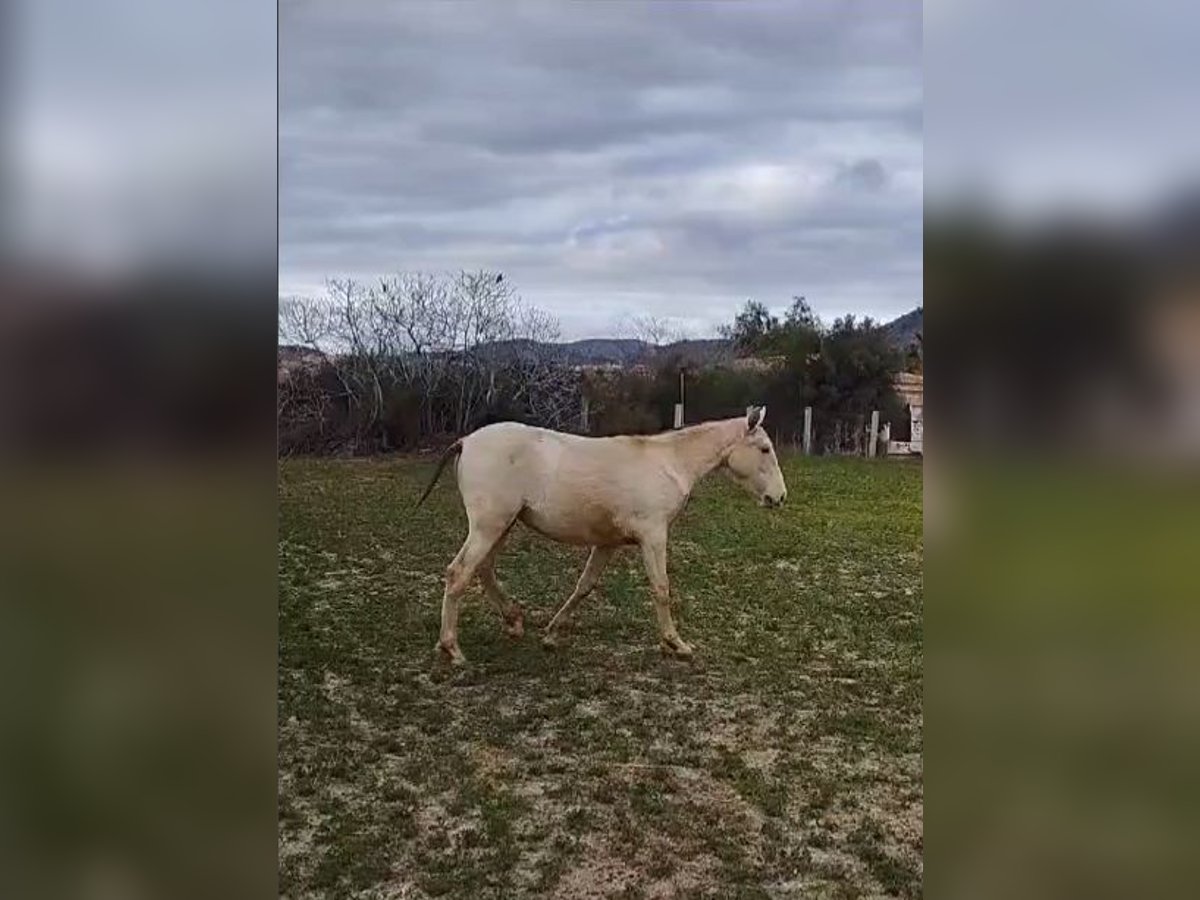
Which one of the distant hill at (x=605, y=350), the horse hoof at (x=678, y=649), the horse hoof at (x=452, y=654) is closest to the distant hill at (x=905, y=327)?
the distant hill at (x=605, y=350)

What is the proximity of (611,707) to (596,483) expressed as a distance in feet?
1.84

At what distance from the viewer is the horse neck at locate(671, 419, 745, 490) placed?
2805 millimetres

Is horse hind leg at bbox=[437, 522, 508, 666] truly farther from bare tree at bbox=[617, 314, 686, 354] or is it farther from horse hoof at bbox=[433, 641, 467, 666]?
bare tree at bbox=[617, 314, 686, 354]

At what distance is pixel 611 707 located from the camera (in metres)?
2.69

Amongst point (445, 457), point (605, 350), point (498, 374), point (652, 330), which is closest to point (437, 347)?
point (498, 374)

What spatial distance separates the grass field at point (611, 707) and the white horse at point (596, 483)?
0.29 feet

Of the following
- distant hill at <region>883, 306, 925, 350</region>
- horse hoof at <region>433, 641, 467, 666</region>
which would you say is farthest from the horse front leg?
distant hill at <region>883, 306, 925, 350</region>

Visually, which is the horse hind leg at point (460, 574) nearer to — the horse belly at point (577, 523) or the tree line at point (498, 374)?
the horse belly at point (577, 523)

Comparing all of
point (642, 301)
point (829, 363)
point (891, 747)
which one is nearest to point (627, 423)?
point (642, 301)

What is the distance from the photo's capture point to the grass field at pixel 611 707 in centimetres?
219

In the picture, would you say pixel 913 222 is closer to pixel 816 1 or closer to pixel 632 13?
pixel 816 1

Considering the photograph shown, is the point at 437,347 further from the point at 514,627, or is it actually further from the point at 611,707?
the point at 611,707
